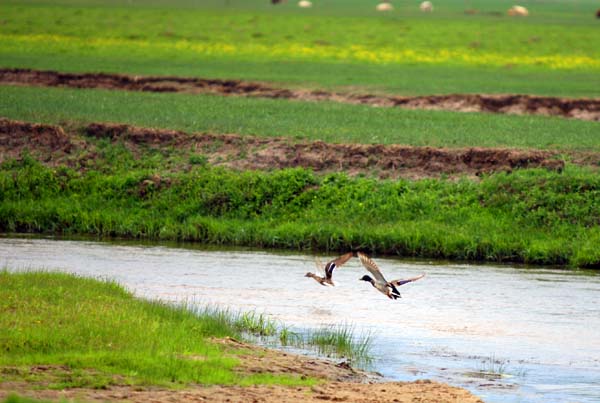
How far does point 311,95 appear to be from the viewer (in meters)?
40.2

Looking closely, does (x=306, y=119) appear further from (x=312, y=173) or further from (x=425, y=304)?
(x=425, y=304)

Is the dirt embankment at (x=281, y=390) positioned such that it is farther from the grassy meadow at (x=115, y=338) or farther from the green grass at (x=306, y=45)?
the green grass at (x=306, y=45)

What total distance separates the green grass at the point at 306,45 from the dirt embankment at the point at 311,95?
1700 millimetres

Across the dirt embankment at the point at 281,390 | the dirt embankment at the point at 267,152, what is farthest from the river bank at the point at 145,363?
the dirt embankment at the point at 267,152

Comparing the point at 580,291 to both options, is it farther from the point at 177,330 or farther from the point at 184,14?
the point at 184,14

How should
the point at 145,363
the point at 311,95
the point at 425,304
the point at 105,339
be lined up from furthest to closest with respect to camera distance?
the point at 311,95, the point at 425,304, the point at 105,339, the point at 145,363

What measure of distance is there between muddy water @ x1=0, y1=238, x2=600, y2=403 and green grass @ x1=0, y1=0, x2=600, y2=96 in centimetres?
1996

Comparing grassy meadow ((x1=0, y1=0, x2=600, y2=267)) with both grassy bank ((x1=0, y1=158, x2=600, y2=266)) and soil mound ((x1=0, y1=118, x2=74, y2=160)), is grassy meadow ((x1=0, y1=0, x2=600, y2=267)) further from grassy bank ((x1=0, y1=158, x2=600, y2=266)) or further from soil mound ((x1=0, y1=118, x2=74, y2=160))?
soil mound ((x1=0, y1=118, x2=74, y2=160))

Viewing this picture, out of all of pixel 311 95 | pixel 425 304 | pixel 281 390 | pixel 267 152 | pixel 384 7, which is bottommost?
pixel 425 304

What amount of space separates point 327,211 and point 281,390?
533 inches

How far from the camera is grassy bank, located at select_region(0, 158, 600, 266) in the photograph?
22.9 meters

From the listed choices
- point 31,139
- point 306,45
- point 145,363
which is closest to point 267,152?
point 31,139

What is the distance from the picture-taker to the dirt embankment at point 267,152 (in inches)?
1051

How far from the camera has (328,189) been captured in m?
25.7
